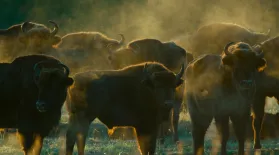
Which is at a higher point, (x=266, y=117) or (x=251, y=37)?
(x=251, y=37)

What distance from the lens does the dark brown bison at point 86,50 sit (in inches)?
847

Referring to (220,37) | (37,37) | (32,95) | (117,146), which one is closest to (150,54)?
(220,37)

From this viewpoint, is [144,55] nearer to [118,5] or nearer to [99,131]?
[99,131]

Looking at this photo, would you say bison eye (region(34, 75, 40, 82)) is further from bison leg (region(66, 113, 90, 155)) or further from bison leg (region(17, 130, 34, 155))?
bison leg (region(66, 113, 90, 155))

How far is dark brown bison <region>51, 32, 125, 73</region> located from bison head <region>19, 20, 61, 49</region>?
55 cm

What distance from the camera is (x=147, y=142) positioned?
43.1ft

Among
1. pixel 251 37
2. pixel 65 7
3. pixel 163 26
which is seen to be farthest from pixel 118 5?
pixel 251 37

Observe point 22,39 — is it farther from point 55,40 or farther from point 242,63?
point 242,63

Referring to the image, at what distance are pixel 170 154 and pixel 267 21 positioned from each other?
3702 centimetres

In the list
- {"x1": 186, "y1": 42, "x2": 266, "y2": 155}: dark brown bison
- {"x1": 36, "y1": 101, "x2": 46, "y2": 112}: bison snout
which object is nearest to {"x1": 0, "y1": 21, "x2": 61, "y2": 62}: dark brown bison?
{"x1": 186, "y1": 42, "x2": 266, "y2": 155}: dark brown bison

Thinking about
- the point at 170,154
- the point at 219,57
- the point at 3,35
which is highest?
the point at 3,35

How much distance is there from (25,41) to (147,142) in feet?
25.7

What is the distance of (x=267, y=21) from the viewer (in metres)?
50.8

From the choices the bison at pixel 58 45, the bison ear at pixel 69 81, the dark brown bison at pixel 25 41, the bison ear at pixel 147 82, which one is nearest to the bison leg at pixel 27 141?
the bison ear at pixel 69 81
